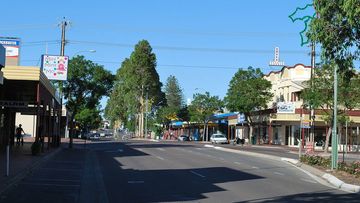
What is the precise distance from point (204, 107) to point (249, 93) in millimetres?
25170

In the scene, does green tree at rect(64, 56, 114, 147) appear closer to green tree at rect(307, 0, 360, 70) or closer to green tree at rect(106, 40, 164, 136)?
green tree at rect(106, 40, 164, 136)

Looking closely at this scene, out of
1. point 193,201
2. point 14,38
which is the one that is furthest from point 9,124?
point 193,201

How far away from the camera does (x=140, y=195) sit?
14.4 metres

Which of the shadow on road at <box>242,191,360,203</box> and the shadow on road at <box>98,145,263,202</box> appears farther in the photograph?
the shadow on road at <box>98,145,263,202</box>

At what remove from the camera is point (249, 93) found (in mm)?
70250

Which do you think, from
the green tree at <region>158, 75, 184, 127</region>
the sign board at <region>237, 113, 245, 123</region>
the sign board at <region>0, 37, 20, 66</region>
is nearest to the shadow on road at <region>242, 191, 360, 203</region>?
the sign board at <region>0, 37, 20, 66</region>

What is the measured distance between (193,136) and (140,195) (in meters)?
95.5

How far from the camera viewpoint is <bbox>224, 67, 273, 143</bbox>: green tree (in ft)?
230

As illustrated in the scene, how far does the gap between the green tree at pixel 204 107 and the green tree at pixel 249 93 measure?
20.3 meters

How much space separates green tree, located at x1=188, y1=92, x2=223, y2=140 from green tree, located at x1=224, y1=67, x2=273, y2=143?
66.5 feet

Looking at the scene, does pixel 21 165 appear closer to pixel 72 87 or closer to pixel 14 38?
pixel 14 38

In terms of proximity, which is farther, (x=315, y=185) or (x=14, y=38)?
(x=14, y=38)

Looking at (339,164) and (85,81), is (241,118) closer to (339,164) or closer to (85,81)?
(85,81)

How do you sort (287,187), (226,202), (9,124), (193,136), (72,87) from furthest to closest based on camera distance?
1. (193,136)
2. (72,87)
3. (9,124)
4. (287,187)
5. (226,202)
